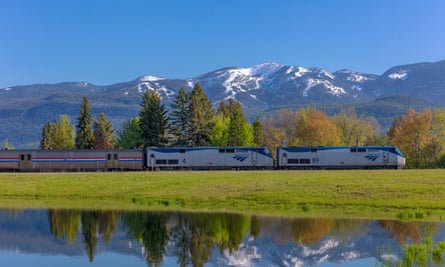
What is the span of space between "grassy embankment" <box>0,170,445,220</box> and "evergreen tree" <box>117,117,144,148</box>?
46960 millimetres

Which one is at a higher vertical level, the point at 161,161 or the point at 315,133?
the point at 315,133

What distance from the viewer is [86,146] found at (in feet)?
354

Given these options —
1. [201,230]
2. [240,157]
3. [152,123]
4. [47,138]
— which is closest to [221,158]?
[240,157]

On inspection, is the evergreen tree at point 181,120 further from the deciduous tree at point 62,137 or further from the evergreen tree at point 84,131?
the deciduous tree at point 62,137

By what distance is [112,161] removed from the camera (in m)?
86.9

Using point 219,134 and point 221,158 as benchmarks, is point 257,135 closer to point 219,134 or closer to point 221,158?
point 219,134

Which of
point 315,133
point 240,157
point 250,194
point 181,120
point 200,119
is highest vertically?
point 200,119

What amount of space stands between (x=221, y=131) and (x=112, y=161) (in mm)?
28352

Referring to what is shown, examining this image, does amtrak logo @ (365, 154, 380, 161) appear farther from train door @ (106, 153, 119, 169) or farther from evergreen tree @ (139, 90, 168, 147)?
train door @ (106, 153, 119, 169)

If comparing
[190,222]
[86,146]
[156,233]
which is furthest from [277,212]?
[86,146]

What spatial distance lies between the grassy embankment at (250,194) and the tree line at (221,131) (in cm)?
4154

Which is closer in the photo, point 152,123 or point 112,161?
point 112,161

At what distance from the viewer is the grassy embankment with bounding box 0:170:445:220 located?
138 ft

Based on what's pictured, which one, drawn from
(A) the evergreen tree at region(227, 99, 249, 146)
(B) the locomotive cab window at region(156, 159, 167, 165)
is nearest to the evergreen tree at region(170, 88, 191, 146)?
(A) the evergreen tree at region(227, 99, 249, 146)
